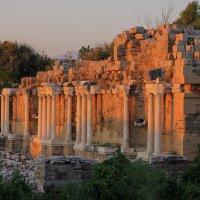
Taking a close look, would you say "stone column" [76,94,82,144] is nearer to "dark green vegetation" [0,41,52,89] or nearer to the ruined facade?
the ruined facade

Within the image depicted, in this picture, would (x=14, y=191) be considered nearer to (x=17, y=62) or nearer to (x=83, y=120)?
(x=83, y=120)

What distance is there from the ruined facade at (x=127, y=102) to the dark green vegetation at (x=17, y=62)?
2089 centimetres

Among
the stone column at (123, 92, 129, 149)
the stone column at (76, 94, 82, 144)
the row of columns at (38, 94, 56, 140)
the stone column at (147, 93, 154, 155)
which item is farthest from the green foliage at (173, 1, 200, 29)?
the stone column at (147, 93, 154, 155)

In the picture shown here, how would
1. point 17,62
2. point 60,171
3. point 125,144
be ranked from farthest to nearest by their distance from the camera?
point 17,62 < point 125,144 < point 60,171

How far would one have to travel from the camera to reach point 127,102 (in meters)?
26.2

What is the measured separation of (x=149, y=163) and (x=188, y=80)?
3919 millimetres

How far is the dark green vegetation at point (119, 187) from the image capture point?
53.3 feet

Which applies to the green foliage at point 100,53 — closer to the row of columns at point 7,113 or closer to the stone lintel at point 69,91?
the row of columns at point 7,113

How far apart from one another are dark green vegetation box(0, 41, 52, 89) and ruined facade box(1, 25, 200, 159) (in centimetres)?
2089

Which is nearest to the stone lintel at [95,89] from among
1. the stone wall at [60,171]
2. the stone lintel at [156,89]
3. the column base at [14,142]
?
the stone lintel at [156,89]

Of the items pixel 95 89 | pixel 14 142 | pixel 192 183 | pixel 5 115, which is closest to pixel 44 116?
pixel 14 142

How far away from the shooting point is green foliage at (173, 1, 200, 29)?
53.3 m

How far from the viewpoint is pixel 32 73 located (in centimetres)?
5912

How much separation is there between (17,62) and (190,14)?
48.0 feet
